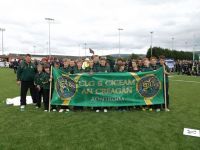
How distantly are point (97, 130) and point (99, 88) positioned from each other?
2.71 m

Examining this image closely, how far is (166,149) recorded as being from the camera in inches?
235

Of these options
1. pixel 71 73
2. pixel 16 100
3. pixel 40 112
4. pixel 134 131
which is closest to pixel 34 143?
pixel 134 131

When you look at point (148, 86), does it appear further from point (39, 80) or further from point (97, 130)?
point (39, 80)

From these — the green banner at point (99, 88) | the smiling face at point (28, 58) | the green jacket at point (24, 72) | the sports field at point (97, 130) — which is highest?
the smiling face at point (28, 58)

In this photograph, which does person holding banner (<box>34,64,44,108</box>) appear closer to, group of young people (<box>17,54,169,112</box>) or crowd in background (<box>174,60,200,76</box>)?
group of young people (<box>17,54,169,112</box>)

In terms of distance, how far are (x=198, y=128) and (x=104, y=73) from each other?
3542mm

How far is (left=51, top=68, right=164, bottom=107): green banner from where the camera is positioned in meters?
9.98

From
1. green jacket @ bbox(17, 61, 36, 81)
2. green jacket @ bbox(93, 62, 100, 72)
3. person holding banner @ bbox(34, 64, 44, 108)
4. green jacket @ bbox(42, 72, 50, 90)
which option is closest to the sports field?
person holding banner @ bbox(34, 64, 44, 108)

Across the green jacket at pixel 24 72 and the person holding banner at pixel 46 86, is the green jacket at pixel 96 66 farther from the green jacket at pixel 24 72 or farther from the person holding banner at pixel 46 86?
the green jacket at pixel 24 72

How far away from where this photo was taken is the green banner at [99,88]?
9977 mm

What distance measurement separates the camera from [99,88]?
32.8 ft

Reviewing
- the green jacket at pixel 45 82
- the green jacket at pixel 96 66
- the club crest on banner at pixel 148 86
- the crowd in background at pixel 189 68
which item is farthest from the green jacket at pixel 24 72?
the crowd in background at pixel 189 68

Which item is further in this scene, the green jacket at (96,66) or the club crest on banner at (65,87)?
the green jacket at (96,66)

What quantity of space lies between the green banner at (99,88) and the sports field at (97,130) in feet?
1.72
